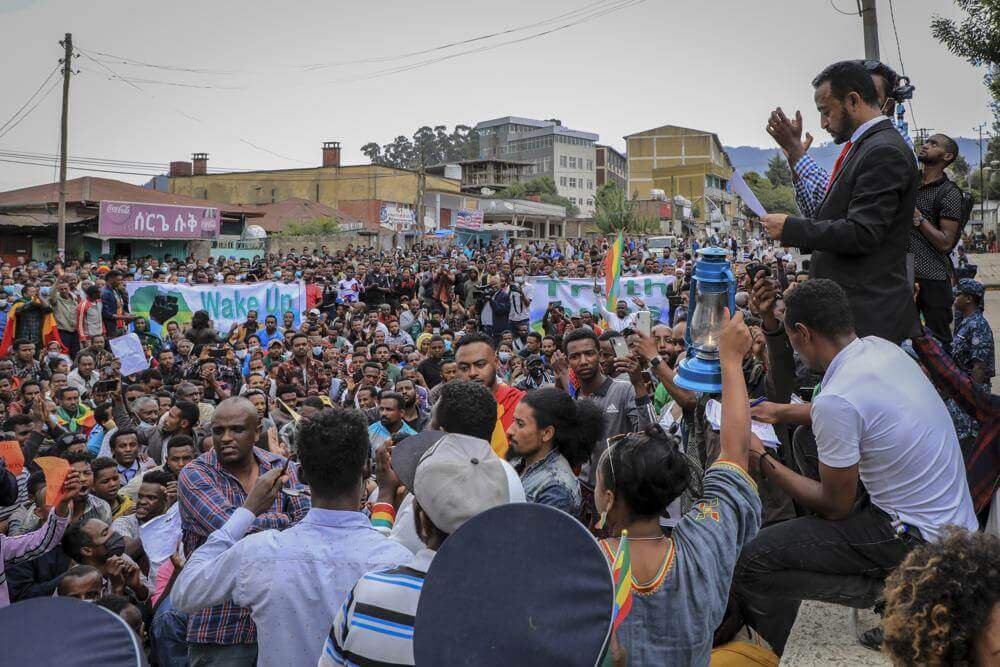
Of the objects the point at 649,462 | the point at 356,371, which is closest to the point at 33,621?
the point at 649,462

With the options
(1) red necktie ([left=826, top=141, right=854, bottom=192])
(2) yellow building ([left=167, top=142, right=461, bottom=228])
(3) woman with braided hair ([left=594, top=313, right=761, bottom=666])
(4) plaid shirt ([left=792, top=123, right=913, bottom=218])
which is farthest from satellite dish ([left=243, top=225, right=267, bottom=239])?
(3) woman with braided hair ([left=594, top=313, right=761, bottom=666])

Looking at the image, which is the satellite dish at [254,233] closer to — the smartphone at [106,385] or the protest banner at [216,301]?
the protest banner at [216,301]

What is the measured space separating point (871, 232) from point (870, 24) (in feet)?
27.6

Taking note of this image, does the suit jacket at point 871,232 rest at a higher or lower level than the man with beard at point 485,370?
higher

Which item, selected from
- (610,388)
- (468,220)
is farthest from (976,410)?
(468,220)

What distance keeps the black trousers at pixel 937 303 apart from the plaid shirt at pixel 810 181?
65.8 inches

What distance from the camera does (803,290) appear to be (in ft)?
9.82

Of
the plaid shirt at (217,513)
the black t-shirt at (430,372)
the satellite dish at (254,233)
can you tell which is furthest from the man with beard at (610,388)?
the satellite dish at (254,233)

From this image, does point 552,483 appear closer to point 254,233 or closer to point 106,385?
point 106,385

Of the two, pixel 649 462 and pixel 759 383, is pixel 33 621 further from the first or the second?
pixel 759 383

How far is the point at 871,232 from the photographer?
10.4 feet

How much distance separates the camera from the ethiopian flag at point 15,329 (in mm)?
12195

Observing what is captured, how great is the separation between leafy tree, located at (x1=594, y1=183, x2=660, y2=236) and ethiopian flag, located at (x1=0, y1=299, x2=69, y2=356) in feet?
134

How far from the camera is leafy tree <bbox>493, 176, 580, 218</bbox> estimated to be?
72688mm
